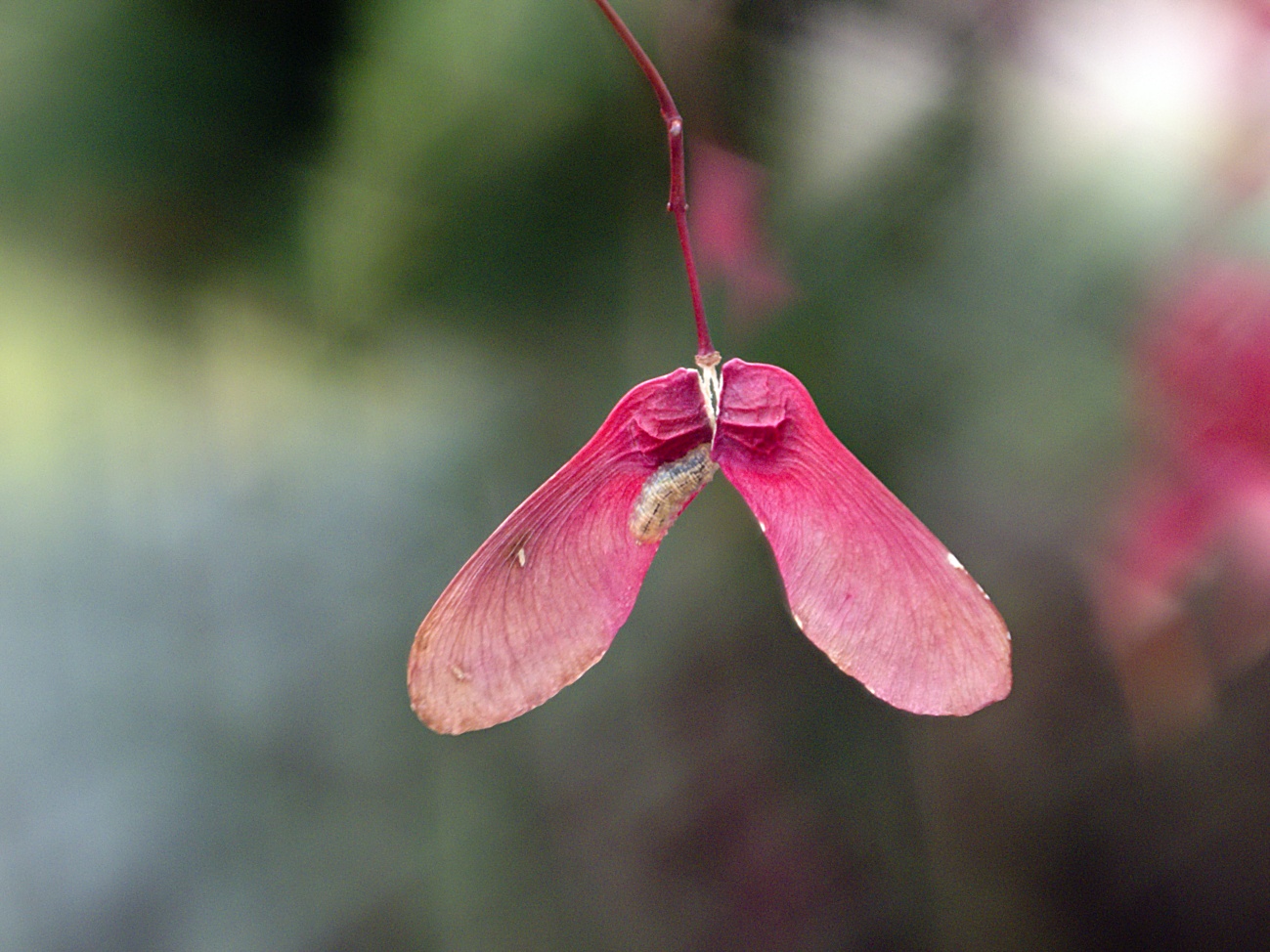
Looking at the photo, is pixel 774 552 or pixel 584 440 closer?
pixel 774 552

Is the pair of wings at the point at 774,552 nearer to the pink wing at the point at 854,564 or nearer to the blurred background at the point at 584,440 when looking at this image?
the pink wing at the point at 854,564

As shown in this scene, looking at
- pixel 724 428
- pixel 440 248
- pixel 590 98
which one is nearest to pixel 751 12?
pixel 590 98

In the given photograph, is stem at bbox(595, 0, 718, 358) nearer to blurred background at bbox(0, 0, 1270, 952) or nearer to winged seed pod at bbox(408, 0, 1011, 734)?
winged seed pod at bbox(408, 0, 1011, 734)

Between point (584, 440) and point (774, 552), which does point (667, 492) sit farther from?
point (584, 440)

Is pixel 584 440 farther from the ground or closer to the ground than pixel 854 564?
farther from the ground

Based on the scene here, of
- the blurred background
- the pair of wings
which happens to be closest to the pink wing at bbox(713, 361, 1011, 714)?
the pair of wings

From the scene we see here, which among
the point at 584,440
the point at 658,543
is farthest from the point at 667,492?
the point at 584,440

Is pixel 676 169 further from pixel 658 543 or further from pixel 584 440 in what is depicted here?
pixel 584 440
